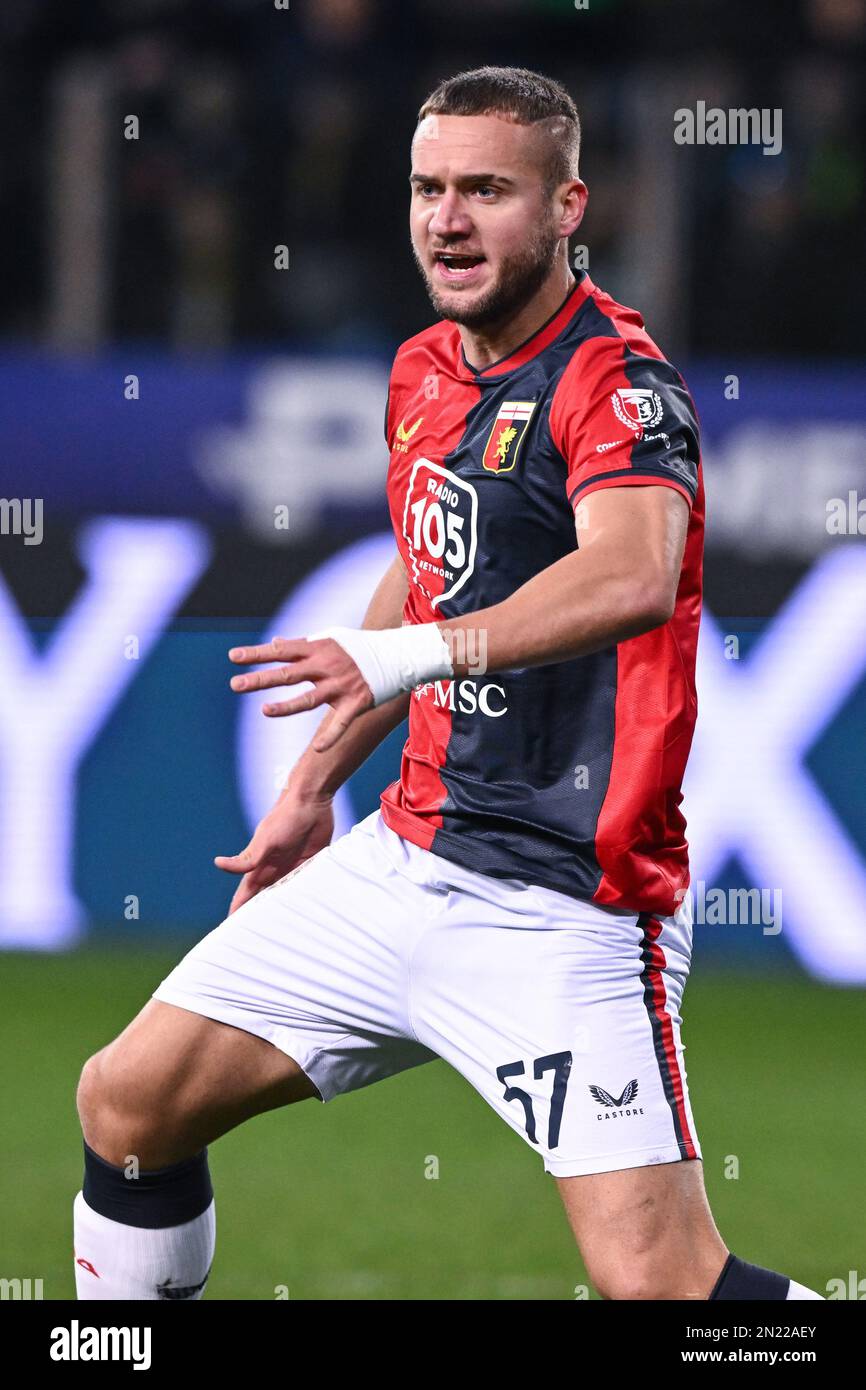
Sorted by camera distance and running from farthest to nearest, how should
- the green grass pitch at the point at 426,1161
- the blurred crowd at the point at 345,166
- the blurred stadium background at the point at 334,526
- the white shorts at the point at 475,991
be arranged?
the blurred crowd at the point at 345,166
the blurred stadium background at the point at 334,526
the green grass pitch at the point at 426,1161
the white shorts at the point at 475,991

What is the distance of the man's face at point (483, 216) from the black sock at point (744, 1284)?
143 cm

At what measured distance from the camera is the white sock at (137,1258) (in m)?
3.26

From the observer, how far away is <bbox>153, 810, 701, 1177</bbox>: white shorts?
3006 millimetres

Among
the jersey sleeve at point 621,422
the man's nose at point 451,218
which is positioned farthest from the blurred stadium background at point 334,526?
the man's nose at point 451,218

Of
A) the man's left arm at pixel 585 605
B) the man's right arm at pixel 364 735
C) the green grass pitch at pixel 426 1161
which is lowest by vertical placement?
the green grass pitch at pixel 426 1161

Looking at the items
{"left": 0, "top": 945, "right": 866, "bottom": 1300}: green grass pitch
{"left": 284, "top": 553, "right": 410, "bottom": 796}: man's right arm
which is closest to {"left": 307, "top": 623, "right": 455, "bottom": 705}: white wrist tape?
{"left": 284, "top": 553, "right": 410, "bottom": 796}: man's right arm

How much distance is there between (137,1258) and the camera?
3.27 meters

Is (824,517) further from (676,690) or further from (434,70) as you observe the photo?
(676,690)

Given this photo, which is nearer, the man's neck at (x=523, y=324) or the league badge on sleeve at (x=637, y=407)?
A: the league badge on sleeve at (x=637, y=407)

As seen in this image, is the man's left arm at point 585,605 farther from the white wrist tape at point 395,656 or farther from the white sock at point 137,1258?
the white sock at point 137,1258

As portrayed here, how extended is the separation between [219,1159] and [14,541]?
82.2 inches

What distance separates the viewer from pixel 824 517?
6.74 metres

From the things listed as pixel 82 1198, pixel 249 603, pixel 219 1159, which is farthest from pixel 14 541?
pixel 82 1198

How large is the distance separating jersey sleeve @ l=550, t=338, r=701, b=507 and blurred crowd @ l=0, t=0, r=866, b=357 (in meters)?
5.44
